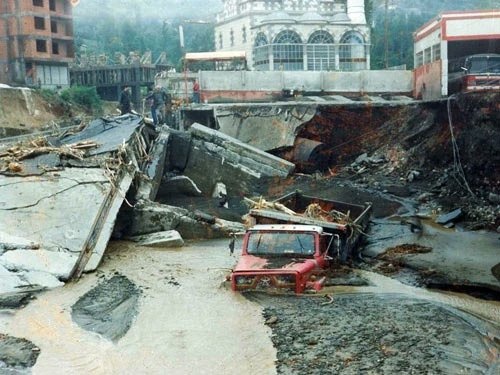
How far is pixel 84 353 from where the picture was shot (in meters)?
9.66

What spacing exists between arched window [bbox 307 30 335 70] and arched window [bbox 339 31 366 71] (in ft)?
3.17

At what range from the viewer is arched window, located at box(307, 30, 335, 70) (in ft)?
154

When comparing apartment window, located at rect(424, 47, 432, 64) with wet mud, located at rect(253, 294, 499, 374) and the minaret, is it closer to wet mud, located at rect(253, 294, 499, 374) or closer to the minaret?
the minaret

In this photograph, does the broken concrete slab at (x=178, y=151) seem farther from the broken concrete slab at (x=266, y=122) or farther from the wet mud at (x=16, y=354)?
the wet mud at (x=16, y=354)

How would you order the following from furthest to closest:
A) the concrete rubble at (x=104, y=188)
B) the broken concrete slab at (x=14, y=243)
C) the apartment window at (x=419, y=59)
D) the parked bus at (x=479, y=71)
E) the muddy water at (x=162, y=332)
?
the apartment window at (x=419, y=59), the parked bus at (x=479, y=71), the concrete rubble at (x=104, y=188), the broken concrete slab at (x=14, y=243), the muddy water at (x=162, y=332)

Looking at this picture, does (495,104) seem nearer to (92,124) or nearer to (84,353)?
(92,124)

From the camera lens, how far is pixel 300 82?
1419 inches

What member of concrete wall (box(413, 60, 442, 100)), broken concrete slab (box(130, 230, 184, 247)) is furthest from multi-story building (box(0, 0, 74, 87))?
broken concrete slab (box(130, 230, 184, 247))

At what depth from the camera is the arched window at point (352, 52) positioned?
48.2 m

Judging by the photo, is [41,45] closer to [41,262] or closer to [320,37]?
[320,37]

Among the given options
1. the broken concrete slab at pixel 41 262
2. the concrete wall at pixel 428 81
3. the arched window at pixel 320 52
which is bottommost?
the broken concrete slab at pixel 41 262

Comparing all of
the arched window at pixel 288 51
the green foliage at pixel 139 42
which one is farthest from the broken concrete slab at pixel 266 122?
the green foliage at pixel 139 42

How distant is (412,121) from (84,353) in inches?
890

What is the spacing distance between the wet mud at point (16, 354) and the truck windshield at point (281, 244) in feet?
15.0
